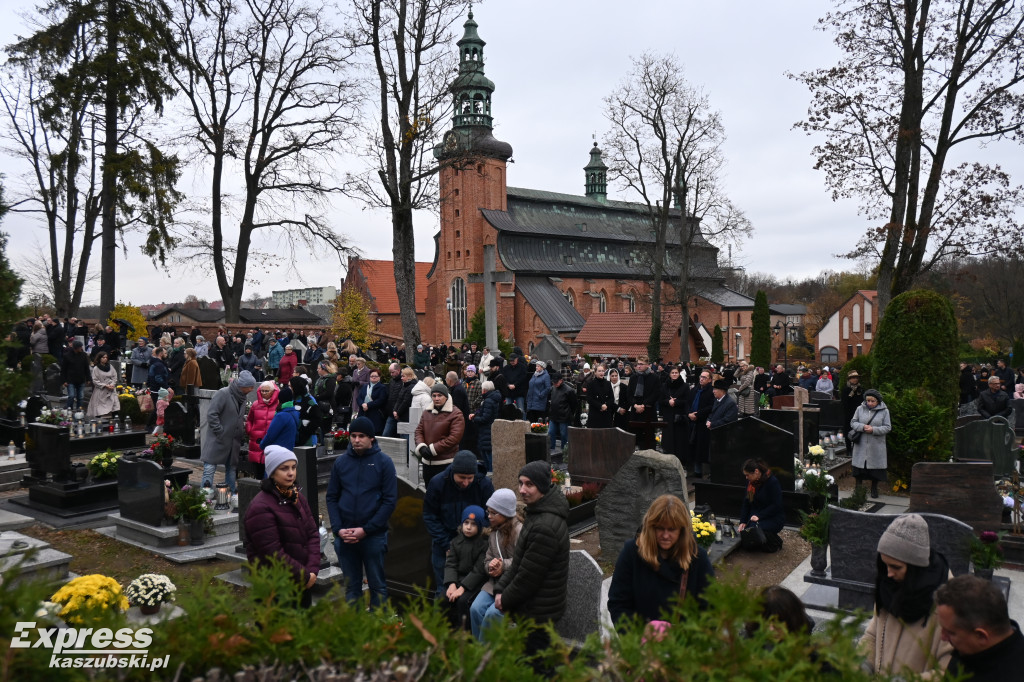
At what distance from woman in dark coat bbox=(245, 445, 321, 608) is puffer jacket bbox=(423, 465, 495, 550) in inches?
41.6

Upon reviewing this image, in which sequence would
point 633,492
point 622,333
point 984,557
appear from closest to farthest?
point 984,557 < point 633,492 < point 622,333

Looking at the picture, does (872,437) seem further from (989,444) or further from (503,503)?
(503,503)

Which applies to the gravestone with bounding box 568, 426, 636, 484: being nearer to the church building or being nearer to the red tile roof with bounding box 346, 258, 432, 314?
the church building

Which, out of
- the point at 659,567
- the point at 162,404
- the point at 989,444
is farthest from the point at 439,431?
the point at 989,444

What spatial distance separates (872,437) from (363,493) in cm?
804

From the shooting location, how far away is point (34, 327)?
1848 cm

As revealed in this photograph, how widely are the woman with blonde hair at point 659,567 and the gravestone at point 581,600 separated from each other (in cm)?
74

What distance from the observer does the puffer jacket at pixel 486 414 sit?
11392 millimetres

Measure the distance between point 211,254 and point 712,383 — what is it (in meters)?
19.6

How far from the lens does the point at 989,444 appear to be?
11211 millimetres

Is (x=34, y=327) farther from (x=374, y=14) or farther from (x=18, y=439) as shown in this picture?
(x=374, y=14)

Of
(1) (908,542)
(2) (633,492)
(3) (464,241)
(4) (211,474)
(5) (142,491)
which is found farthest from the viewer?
(3) (464,241)

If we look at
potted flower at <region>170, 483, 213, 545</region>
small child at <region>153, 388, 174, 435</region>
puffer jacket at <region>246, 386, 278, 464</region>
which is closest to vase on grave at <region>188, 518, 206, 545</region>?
potted flower at <region>170, 483, 213, 545</region>

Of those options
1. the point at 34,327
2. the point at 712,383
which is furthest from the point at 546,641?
the point at 34,327
